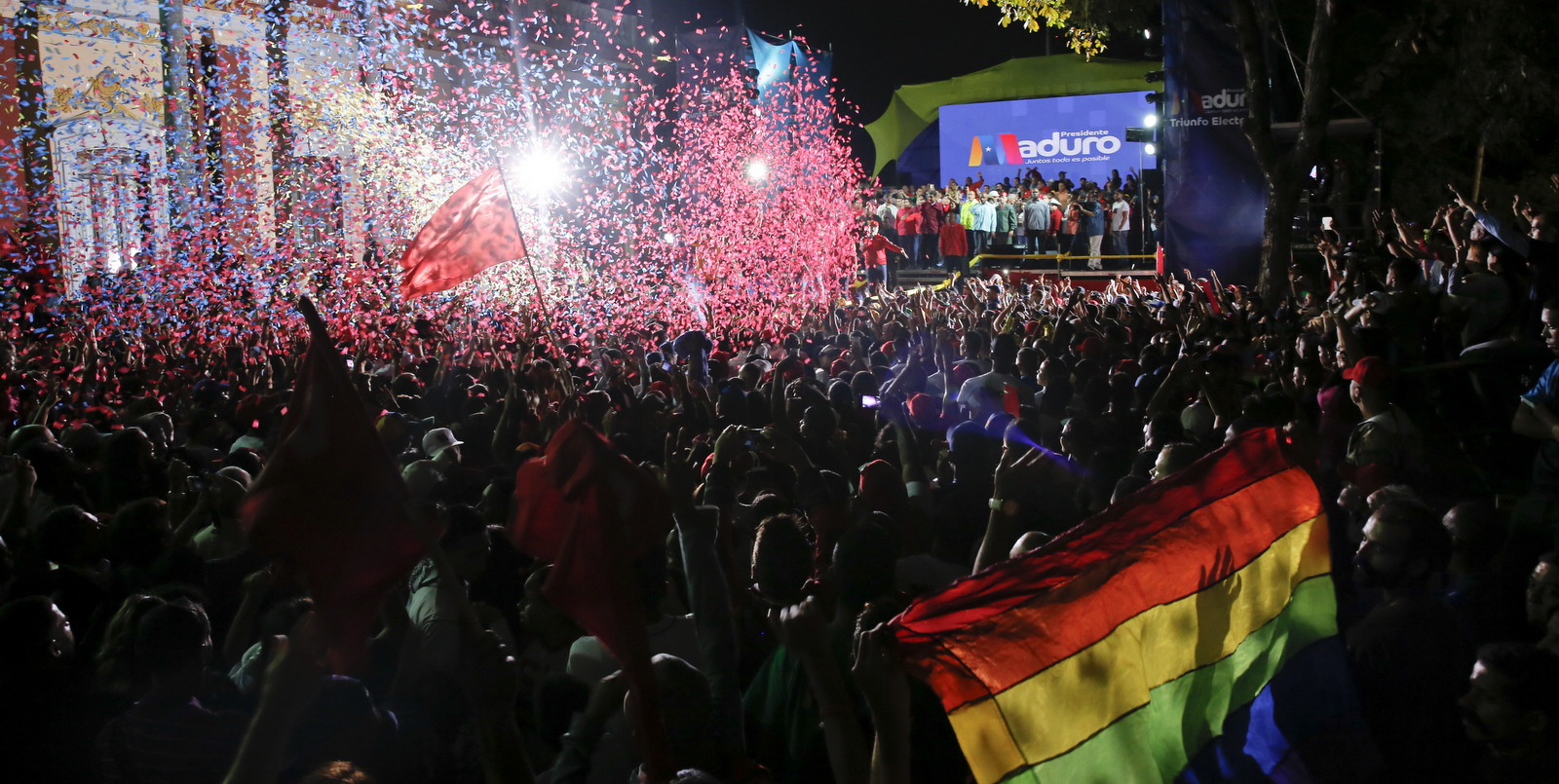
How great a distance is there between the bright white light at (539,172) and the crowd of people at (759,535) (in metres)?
11.7

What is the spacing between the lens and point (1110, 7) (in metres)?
16.6

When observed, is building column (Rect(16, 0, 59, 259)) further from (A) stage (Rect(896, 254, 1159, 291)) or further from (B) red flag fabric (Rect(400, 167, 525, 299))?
(A) stage (Rect(896, 254, 1159, 291))

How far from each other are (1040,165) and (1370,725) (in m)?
26.7

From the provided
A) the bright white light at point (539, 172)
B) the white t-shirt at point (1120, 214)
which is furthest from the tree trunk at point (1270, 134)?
the bright white light at point (539, 172)

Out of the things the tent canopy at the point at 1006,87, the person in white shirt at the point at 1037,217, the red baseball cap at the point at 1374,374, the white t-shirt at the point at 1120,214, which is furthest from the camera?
the tent canopy at the point at 1006,87

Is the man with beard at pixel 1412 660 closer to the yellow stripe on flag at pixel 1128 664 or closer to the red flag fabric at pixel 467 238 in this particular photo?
the yellow stripe on flag at pixel 1128 664

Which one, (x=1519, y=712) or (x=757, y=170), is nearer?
(x=1519, y=712)

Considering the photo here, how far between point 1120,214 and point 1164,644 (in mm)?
21701

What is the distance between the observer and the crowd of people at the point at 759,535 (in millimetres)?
2891

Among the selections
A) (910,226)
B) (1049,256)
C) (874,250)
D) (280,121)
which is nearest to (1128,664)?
(874,250)

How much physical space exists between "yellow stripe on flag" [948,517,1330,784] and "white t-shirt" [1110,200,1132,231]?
20817 mm

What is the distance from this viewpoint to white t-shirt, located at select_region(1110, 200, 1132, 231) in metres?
23.4

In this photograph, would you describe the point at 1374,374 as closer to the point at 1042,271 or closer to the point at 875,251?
the point at 875,251

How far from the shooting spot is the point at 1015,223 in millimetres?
25156
